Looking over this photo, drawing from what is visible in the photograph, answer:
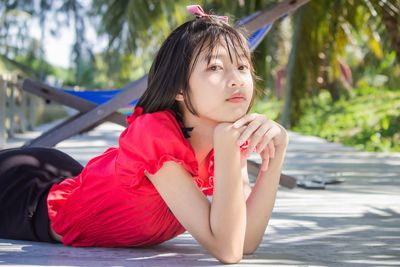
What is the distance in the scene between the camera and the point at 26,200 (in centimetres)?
255

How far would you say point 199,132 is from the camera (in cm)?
227

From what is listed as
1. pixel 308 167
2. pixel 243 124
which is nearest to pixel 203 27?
pixel 243 124

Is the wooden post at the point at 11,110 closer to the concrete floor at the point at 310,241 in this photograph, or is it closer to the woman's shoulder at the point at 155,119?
the concrete floor at the point at 310,241

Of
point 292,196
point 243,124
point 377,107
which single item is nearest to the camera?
point 243,124

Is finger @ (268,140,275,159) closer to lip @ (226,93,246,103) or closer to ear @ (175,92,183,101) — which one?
lip @ (226,93,246,103)

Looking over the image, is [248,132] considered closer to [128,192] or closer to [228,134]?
[228,134]

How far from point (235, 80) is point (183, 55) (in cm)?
17

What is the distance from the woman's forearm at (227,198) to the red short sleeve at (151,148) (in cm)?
12

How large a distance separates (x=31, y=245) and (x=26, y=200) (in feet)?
0.52

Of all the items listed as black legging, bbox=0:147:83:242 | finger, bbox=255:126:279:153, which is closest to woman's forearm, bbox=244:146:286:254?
finger, bbox=255:126:279:153

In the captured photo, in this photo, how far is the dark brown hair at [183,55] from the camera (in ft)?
7.16

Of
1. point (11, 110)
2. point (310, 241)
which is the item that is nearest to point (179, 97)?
point (310, 241)

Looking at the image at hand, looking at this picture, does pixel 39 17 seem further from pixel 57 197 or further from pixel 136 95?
pixel 57 197

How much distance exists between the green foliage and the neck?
687cm
